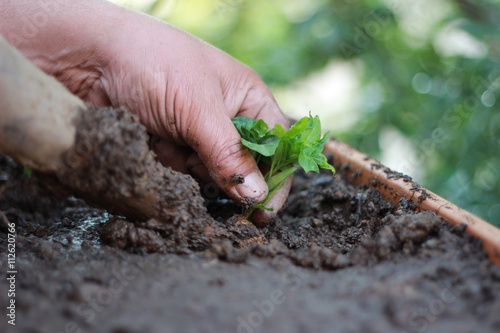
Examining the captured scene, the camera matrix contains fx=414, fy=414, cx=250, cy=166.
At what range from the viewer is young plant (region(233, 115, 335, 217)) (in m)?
1.65

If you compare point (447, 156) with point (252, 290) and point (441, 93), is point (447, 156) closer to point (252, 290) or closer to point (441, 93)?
point (441, 93)

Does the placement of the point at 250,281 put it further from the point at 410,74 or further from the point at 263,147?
the point at 410,74

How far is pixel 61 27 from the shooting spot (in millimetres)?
1778

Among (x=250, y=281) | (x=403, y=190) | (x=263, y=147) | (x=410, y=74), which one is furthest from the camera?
(x=410, y=74)

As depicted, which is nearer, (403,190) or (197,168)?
(403,190)

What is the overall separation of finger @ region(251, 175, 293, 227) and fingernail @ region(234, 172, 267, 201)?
13 cm

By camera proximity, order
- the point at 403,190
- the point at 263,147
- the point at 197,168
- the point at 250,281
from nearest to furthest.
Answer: the point at 250,281, the point at 263,147, the point at 403,190, the point at 197,168

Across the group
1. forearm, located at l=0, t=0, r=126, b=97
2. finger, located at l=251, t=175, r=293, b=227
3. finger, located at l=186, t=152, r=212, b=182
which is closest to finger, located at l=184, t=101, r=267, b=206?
finger, located at l=251, t=175, r=293, b=227

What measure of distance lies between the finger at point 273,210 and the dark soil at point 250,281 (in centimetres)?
11

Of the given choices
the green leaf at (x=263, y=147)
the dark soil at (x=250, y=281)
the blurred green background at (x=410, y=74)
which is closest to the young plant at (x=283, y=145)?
the green leaf at (x=263, y=147)

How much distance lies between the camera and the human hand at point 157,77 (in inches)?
67.1

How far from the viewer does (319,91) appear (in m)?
5.30

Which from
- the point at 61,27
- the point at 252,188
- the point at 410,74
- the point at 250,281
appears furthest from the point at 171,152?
the point at 410,74

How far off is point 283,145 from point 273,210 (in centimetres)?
30
